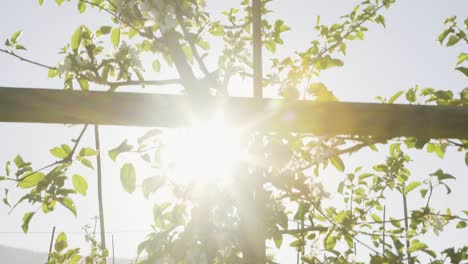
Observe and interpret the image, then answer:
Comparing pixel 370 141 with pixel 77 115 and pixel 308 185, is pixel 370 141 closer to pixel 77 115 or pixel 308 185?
pixel 308 185

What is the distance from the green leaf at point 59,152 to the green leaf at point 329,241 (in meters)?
1.37

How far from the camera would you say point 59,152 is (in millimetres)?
1415

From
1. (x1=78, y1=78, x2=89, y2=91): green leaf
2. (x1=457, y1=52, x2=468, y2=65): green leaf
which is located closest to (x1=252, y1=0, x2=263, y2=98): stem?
(x1=78, y1=78, x2=89, y2=91): green leaf

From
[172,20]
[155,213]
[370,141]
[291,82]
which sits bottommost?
[155,213]

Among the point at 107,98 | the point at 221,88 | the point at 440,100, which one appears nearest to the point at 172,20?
the point at 221,88

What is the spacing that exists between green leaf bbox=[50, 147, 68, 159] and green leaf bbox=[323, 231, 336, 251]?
1.37 metres

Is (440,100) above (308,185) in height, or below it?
above

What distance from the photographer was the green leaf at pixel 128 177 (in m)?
1.31

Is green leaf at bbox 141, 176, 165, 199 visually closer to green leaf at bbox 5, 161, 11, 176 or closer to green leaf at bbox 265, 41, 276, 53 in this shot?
green leaf at bbox 5, 161, 11, 176

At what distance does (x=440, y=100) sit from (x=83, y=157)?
63.1 inches

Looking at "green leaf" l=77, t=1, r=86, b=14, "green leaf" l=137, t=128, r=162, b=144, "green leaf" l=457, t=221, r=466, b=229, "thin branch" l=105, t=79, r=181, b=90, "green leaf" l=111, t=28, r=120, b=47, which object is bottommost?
"green leaf" l=457, t=221, r=466, b=229

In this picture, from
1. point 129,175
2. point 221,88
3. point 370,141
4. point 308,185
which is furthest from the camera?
point 308,185

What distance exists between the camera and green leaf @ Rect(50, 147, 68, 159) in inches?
55.4

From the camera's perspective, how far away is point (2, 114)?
81 cm
